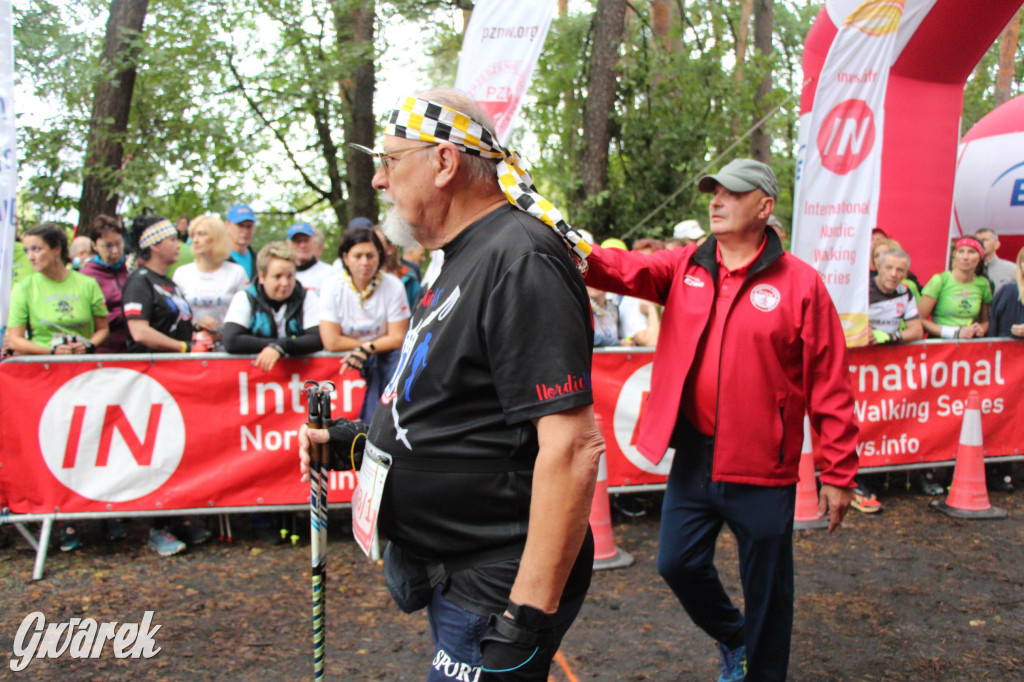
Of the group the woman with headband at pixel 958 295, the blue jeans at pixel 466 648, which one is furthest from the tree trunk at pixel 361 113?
the blue jeans at pixel 466 648

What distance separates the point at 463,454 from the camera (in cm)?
190

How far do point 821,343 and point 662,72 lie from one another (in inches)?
383

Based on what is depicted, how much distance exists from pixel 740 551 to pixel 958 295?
5681mm

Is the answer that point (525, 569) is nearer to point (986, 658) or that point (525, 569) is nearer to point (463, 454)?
point (463, 454)

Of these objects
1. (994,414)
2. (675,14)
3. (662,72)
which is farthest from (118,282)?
(675,14)

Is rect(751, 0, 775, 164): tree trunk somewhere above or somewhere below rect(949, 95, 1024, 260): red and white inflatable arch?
above

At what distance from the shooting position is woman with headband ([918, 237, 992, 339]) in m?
7.78

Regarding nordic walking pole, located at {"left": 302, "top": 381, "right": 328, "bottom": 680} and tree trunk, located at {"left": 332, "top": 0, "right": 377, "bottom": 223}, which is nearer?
nordic walking pole, located at {"left": 302, "top": 381, "right": 328, "bottom": 680}

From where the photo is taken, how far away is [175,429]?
551cm

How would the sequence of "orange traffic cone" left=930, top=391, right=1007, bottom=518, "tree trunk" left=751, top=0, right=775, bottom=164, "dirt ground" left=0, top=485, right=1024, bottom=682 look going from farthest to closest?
1. "tree trunk" left=751, top=0, right=775, bottom=164
2. "orange traffic cone" left=930, top=391, right=1007, bottom=518
3. "dirt ground" left=0, top=485, right=1024, bottom=682

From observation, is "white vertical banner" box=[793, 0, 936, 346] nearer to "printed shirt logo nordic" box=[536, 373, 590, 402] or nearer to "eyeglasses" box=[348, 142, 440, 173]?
"eyeglasses" box=[348, 142, 440, 173]

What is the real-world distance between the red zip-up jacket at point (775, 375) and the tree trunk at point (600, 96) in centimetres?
835

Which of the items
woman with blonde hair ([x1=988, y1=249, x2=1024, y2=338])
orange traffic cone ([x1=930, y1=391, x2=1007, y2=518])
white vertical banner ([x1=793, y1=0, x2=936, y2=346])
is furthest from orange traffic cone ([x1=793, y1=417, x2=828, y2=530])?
woman with blonde hair ([x1=988, y1=249, x2=1024, y2=338])

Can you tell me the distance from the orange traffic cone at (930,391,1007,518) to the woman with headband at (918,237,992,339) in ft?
4.14
